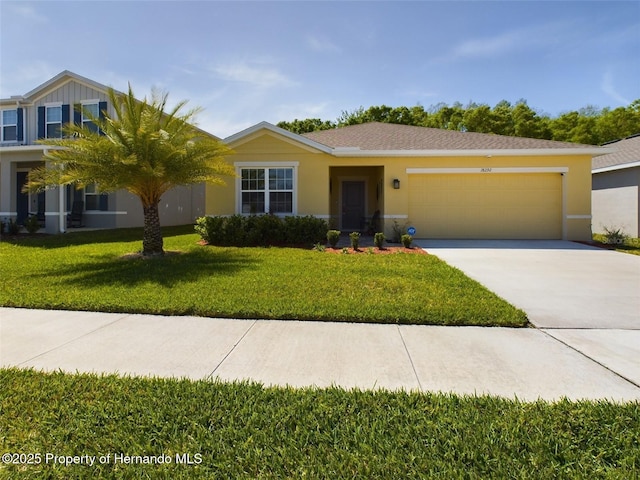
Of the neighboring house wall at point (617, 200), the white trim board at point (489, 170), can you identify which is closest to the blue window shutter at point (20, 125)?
the white trim board at point (489, 170)

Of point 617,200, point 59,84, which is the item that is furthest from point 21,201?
point 617,200

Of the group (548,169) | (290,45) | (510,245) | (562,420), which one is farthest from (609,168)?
(562,420)

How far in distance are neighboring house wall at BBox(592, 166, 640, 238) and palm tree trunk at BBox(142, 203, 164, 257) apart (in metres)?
18.5

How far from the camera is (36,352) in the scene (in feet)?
12.3

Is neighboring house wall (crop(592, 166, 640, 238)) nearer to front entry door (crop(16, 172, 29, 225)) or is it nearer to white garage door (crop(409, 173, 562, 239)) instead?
white garage door (crop(409, 173, 562, 239))

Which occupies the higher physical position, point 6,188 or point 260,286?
point 6,188

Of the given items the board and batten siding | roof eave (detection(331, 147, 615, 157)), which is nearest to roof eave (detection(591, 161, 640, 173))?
roof eave (detection(331, 147, 615, 157))

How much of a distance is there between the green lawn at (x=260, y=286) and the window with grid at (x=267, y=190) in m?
3.50

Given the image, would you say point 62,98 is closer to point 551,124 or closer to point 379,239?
point 379,239

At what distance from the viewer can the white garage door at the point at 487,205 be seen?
1343cm

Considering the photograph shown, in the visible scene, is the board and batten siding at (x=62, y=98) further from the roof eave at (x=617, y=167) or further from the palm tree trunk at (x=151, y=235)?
the roof eave at (x=617, y=167)

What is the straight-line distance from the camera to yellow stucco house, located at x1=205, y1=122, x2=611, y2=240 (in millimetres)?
13078

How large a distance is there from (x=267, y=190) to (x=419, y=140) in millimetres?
6760

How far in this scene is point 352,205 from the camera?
1681 centimetres
